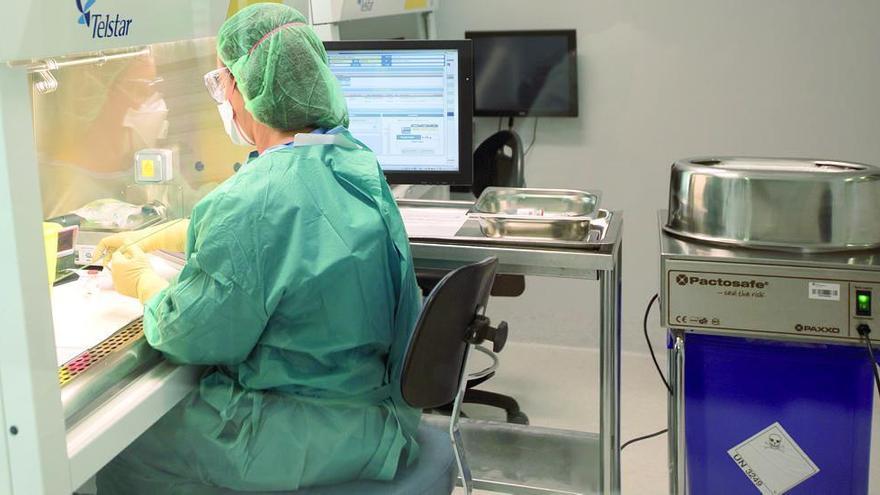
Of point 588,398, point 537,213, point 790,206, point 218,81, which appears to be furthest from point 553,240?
point 588,398

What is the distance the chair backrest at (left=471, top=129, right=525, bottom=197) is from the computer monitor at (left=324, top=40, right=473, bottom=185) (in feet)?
2.18

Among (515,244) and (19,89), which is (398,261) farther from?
(19,89)

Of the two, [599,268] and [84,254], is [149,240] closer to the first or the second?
[84,254]

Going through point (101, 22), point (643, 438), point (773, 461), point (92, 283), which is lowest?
point (643, 438)

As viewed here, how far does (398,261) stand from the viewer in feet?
5.24

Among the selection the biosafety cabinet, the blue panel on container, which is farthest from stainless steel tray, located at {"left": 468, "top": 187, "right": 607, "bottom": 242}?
the biosafety cabinet

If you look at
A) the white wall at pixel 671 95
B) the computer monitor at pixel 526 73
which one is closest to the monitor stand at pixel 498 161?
the computer monitor at pixel 526 73

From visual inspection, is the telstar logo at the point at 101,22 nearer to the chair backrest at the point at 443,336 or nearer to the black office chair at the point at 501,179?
the chair backrest at the point at 443,336

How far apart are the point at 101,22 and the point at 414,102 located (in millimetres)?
1327

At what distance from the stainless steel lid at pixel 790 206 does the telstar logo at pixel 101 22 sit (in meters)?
1.18

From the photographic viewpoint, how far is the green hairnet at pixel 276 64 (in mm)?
1599

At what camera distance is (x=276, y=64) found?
1.60 m

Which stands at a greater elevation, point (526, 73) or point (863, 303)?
point (526, 73)

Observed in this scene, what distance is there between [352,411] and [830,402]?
38.0 inches
